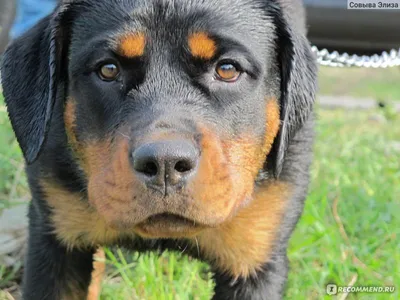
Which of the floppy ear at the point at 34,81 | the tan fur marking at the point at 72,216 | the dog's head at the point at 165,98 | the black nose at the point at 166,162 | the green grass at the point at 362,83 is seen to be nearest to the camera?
the black nose at the point at 166,162

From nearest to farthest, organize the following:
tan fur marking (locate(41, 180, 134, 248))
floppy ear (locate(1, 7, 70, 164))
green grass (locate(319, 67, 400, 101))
A: floppy ear (locate(1, 7, 70, 164)), tan fur marking (locate(41, 180, 134, 248)), green grass (locate(319, 67, 400, 101))

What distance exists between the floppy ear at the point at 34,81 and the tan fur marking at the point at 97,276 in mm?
866

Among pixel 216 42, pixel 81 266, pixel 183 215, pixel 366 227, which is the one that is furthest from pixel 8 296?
pixel 366 227

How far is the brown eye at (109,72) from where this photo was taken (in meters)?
3.07

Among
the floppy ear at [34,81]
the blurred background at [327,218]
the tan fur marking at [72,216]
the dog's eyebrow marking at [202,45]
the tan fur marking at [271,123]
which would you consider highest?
the dog's eyebrow marking at [202,45]

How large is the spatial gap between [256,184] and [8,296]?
1.42 meters

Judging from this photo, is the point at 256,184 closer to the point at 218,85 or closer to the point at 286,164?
the point at 286,164

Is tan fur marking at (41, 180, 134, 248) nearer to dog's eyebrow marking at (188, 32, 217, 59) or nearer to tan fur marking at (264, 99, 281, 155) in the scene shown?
tan fur marking at (264, 99, 281, 155)

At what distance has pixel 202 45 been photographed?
9.87 feet

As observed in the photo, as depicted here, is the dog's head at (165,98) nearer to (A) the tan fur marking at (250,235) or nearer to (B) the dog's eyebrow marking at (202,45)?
(B) the dog's eyebrow marking at (202,45)

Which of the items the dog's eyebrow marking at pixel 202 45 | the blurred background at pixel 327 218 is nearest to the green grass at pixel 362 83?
the blurred background at pixel 327 218

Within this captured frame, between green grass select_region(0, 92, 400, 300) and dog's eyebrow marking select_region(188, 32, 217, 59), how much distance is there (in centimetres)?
127

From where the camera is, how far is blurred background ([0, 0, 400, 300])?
402 centimetres

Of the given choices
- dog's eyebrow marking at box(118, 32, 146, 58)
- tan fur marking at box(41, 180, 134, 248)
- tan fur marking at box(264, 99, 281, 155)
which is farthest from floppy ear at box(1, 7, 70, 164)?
tan fur marking at box(264, 99, 281, 155)
